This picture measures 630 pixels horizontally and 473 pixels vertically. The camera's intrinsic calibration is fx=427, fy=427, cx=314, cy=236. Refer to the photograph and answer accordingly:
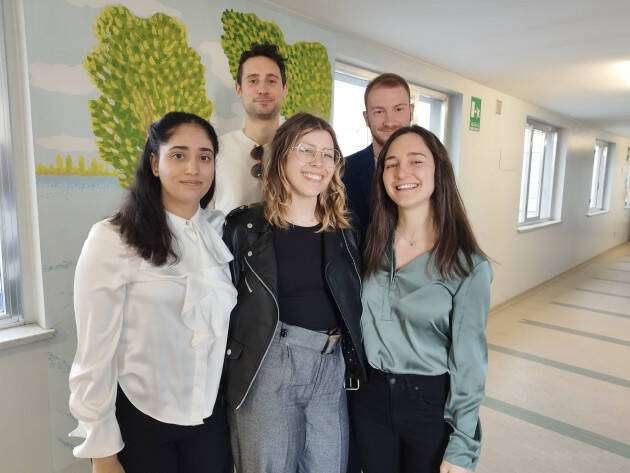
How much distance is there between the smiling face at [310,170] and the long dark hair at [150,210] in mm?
260

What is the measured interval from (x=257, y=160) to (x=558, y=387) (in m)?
3.02

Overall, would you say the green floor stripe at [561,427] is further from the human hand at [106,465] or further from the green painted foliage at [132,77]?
the green painted foliage at [132,77]

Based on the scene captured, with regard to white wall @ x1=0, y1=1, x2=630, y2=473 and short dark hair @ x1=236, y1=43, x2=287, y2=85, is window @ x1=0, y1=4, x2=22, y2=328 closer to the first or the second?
white wall @ x1=0, y1=1, x2=630, y2=473

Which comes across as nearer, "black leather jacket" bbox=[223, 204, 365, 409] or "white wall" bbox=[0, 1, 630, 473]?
"black leather jacket" bbox=[223, 204, 365, 409]

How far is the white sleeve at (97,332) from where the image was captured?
3.44ft

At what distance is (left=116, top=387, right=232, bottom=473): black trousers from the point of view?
115 centimetres

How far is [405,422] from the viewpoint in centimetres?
126

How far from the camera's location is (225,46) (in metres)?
2.29

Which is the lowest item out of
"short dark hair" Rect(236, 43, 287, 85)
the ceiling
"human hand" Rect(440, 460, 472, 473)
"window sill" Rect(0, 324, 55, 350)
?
"human hand" Rect(440, 460, 472, 473)

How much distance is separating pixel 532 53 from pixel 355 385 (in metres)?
3.22

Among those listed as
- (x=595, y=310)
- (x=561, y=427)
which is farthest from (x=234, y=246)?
(x=595, y=310)

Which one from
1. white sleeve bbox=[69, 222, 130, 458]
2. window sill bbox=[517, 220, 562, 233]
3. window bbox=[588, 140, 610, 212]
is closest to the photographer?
white sleeve bbox=[69, 222, 130, 458]

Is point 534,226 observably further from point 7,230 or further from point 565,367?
point 7,230

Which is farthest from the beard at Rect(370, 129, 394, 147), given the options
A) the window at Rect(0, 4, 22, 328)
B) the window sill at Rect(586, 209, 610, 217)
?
the window sill at Rect(586, 209, 610, 217)
